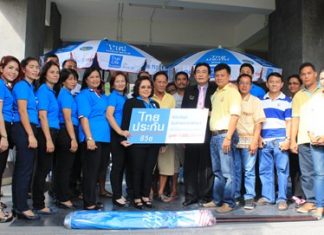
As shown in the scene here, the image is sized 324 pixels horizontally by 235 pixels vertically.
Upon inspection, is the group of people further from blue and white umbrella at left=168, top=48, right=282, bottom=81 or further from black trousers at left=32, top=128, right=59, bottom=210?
blue and white umbrella at left=168, top=48, right=282, bottom=81

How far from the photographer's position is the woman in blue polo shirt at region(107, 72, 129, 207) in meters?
4.23

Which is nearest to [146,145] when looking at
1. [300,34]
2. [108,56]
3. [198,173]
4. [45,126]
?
[198,173]

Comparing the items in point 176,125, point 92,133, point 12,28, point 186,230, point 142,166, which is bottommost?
point 186,230

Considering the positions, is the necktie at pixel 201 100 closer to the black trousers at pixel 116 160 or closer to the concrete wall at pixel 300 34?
the black trousers at pixel 116 160

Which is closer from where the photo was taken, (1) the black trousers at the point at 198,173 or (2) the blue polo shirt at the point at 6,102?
(2) the blue polo shirt at the point at 6,102

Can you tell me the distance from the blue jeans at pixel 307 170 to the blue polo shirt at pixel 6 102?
305 cm

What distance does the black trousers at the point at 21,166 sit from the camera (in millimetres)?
3539

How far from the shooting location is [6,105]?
3510mm

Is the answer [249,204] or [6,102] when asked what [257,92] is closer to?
[249,204]

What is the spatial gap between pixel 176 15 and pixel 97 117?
297 inches

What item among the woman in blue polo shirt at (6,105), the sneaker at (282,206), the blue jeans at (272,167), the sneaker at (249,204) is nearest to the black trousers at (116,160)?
the woman in blue polo shirt at (6,105)

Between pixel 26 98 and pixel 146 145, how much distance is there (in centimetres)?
140

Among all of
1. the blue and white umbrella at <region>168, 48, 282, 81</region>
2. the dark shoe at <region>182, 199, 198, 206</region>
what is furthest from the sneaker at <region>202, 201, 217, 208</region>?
the blue and white umbrella at <region>168, 48, 282, 81</region>

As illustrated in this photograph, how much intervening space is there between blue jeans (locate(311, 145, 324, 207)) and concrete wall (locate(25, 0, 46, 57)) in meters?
4.78
